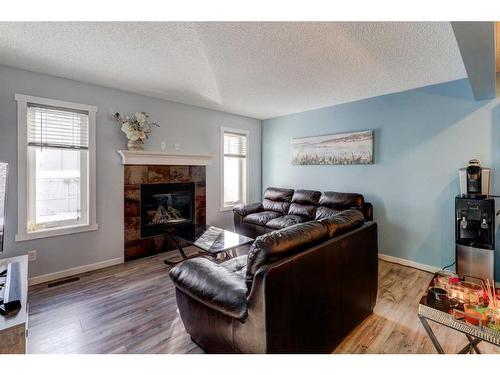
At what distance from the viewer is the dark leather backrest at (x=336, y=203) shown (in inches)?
142

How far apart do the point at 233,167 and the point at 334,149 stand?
204cm

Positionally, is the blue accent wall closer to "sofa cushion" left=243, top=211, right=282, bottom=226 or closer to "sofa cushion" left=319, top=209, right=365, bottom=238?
"sofa cushion" left=243, top=211, right=282, bottom=226

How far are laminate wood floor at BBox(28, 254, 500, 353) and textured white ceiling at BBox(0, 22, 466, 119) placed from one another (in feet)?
8.05

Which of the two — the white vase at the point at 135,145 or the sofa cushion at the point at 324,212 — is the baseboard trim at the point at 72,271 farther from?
the sofa cushion at the point at 324,212

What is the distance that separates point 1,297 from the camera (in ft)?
5.04

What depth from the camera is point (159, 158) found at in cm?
376

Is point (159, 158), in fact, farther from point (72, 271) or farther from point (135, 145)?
point (72, 271)

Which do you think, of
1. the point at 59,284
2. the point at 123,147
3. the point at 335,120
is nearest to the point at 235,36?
the point at 123,147

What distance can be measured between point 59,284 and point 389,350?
3.42 m

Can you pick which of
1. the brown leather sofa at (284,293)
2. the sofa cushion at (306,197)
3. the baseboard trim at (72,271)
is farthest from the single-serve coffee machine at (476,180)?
the baseboard trim at (72,271)

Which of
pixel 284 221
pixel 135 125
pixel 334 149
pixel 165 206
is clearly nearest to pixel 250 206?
pixel 284 221

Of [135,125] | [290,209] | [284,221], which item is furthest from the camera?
[290,209]

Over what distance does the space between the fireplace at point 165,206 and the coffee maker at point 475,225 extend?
3.75 m

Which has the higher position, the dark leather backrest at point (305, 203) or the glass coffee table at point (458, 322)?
the dark leather backrest at point (305, 203)
